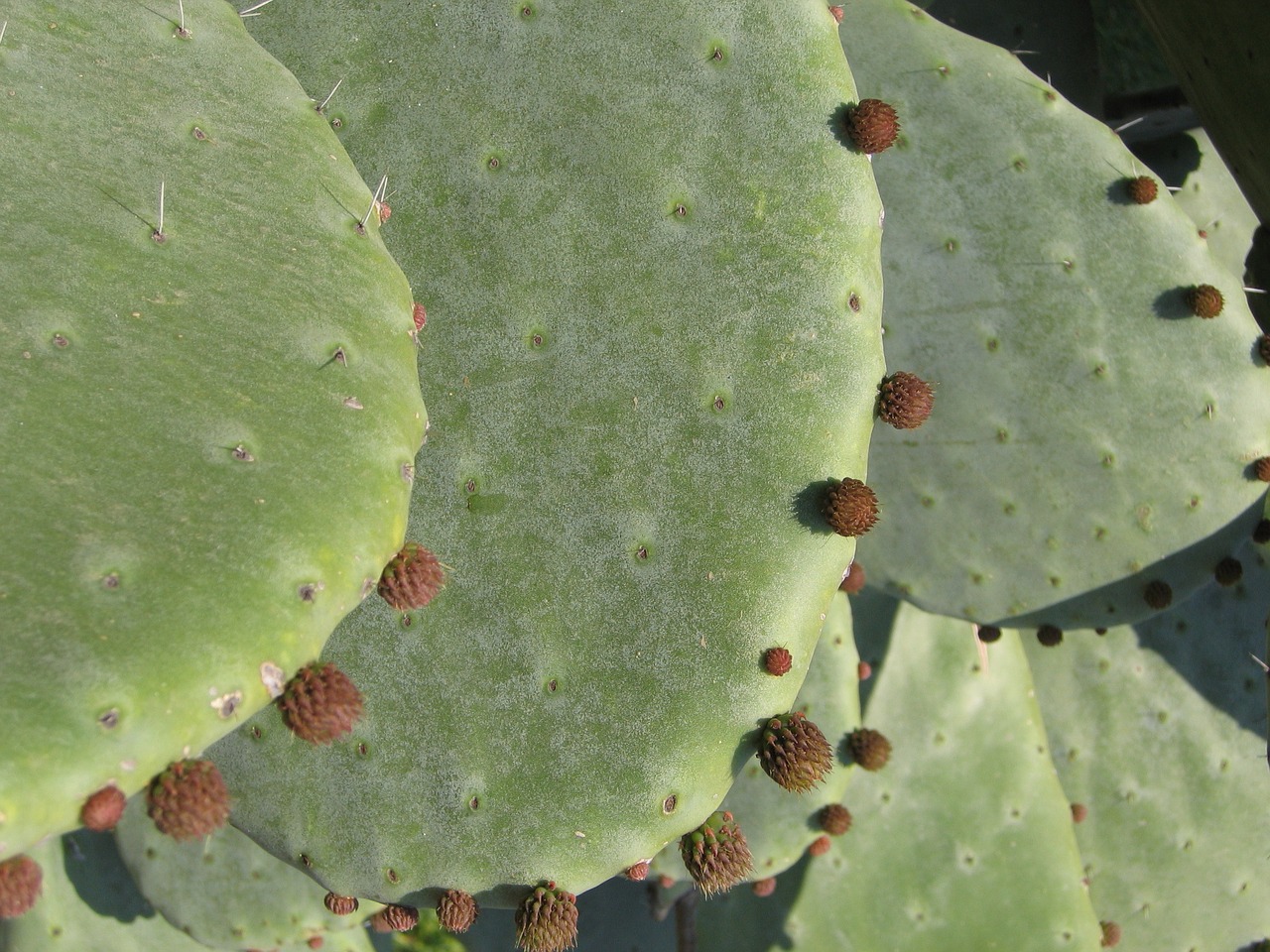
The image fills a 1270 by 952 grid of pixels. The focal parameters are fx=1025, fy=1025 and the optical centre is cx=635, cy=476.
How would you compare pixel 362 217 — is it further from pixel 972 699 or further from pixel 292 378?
pixel 972 699

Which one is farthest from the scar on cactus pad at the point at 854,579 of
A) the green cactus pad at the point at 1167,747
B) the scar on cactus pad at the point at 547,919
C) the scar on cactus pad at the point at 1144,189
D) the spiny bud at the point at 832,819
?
the scar on cactus pad at the point at 547,919

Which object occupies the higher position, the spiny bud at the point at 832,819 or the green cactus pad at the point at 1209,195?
the green cactus pad at the point at 1209,195

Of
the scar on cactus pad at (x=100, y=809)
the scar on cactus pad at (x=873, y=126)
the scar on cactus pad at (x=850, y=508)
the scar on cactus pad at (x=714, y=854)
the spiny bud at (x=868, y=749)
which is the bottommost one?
the spiny bud at (x=868, y=749)

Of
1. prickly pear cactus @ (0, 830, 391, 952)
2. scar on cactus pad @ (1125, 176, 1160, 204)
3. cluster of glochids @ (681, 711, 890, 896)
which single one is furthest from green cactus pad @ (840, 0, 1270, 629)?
prickly pear cactus @ (0, 830, 391, 952)

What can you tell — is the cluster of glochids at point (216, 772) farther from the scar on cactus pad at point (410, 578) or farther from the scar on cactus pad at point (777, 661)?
the scar on cactus pad at point (777, 661)

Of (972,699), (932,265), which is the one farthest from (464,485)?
(972,699)

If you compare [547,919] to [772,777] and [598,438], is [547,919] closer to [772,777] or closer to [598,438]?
[772,777]
